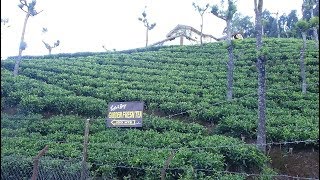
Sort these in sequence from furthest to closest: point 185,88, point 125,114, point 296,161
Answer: point 185,88 < point 296,161 < point 125,114

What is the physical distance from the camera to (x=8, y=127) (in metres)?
14.7

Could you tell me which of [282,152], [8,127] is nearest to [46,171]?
[8,127]

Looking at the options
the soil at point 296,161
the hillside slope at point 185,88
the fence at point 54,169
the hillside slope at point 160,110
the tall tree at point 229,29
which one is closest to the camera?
the fence at point 54,169

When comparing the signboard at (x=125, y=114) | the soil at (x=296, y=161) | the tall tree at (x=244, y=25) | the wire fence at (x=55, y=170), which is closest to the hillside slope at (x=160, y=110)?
the wire fence at (x=55, y=170)

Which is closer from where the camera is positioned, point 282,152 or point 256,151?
point 256,151

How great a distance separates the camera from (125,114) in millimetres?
10297

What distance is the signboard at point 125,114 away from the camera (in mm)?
10156

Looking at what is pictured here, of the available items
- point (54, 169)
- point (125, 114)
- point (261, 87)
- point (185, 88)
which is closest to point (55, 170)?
point (54, 169)

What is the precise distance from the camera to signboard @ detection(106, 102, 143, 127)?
1016 centimetres

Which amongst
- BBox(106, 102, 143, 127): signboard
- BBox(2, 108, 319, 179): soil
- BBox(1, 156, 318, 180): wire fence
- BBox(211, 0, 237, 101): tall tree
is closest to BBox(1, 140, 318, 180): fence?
BBox(1, 156, 318, 180): wire fence

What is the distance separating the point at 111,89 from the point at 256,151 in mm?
9745

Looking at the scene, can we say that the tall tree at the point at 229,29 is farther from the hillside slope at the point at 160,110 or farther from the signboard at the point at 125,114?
the signboard at the point at 125,114

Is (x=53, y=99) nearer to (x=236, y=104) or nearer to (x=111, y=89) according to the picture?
(x=111, y=89)

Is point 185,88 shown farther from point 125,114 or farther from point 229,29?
point 125,114
